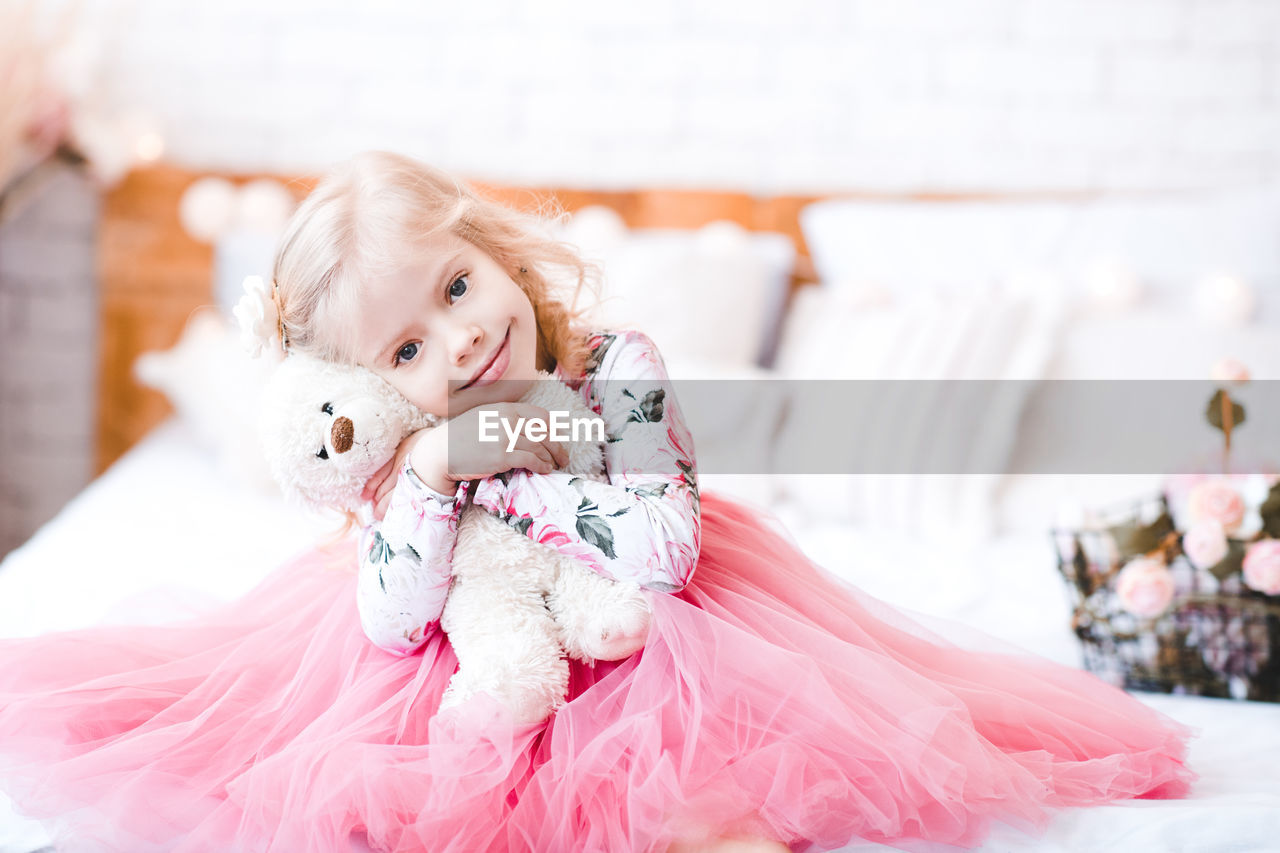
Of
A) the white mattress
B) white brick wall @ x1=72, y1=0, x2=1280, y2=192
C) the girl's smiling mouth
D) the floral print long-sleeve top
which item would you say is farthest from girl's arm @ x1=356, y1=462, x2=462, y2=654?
white brick wall @ x1=72, y1=0, x2=1280, y2=192

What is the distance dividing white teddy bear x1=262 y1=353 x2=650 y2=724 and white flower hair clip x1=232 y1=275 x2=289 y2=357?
0.09ft

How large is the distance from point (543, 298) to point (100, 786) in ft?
1.99

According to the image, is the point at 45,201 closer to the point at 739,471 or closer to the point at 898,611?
the point at 739,471

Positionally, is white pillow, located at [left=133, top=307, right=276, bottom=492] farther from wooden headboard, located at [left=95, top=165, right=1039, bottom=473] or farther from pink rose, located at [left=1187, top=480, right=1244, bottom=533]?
pink rose, located at [left=1187, top=480, right=1244, bottom=533]

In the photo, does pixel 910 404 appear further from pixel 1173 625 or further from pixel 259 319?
pixel 259 319

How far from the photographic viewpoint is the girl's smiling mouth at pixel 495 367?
95cm

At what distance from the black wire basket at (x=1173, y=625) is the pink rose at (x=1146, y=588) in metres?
0.02

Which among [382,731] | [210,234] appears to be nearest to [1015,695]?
[382,731]

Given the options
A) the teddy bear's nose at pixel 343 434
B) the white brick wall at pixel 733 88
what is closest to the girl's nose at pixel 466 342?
the teddy bear's nose at pixel 343 434

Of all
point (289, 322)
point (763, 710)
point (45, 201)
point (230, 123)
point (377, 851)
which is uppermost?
point (230, 123)

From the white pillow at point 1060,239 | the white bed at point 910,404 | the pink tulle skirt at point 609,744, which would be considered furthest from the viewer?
the white pillow at point 1060,239

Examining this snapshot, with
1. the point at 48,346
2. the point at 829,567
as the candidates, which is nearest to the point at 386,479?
the point at 829,567

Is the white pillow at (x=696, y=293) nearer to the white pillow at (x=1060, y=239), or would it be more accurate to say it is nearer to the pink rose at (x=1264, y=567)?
the white pillow at (x=1060, y=239)

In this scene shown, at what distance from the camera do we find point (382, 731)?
895mm
